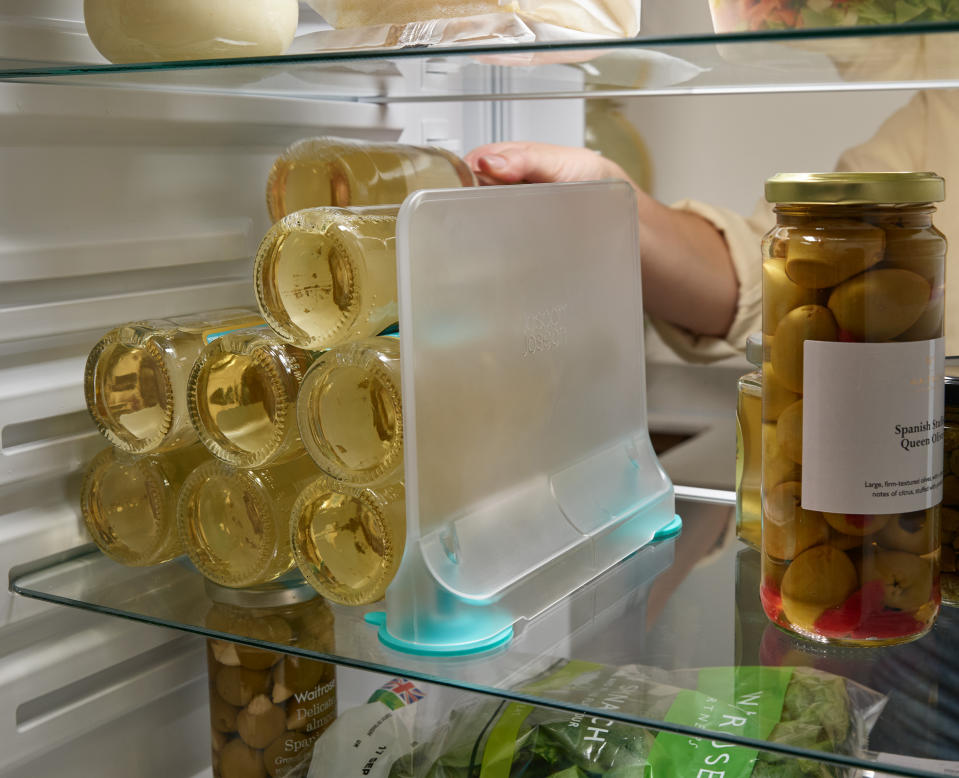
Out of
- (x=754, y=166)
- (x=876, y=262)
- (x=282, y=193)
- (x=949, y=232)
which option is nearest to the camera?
A: (x=876, y=262)

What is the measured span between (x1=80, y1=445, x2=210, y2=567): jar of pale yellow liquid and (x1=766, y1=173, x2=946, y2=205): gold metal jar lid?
0.41 metres

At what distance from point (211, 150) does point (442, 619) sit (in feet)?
1.38

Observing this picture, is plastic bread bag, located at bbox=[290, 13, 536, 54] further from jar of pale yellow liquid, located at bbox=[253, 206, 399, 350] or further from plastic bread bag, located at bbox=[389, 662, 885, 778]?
plastic bread bag, located at bbox=[389, 662, 885, 778]

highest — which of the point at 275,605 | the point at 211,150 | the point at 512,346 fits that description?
the point at 211,150

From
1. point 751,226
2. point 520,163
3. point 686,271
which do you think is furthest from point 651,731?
point 751,226

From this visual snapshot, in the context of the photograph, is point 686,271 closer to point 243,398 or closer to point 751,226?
point 751,226

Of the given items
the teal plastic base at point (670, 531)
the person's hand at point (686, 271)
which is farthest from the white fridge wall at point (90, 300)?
the person's hand at point (686, 271)

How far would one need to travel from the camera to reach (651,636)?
58 centimetres

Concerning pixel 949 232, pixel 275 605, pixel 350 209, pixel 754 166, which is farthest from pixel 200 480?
pixel 754 166

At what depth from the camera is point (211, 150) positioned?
30.8 inches

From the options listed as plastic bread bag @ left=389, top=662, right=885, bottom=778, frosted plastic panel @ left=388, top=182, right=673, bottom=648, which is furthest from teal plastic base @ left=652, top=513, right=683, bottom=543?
plastic bread bag @ left=389, top=662, right=885, bottom=778

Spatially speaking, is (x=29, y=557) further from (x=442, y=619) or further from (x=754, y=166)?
(x=754, y=166)

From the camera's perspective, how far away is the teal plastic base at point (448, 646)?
537 millimetres

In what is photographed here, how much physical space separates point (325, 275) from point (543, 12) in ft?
0.60
